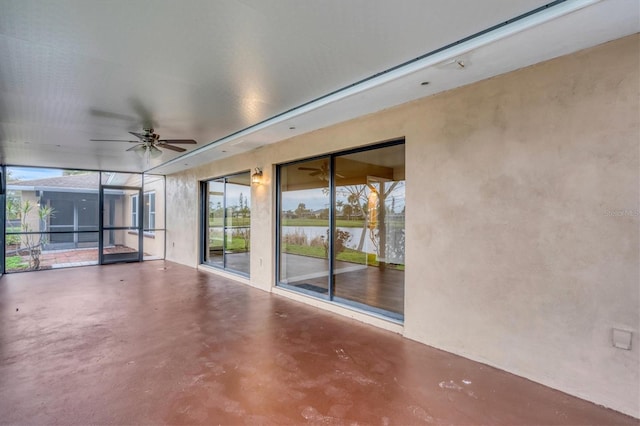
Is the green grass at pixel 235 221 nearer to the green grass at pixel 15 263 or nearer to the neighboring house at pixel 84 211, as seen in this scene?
the neighboring house at pixel 84 211

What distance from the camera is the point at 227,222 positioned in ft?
23.7

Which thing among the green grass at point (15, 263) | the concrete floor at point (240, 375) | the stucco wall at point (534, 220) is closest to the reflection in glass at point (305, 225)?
the concrete floor at point (240, 375)

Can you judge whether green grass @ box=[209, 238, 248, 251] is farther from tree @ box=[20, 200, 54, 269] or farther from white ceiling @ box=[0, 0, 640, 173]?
tree @ box=[20, 200, 54, 269]

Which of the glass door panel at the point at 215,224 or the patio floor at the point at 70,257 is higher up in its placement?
the glass door panel at the point at 215,224

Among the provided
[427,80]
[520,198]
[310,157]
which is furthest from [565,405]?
[310,157]

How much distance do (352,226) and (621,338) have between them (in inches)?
123

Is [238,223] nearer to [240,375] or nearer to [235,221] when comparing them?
[235,221]

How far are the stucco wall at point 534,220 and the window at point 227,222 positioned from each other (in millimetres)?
4005

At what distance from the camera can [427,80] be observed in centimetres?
292

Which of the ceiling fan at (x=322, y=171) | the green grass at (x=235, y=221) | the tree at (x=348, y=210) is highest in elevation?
the ceiling fan at (x=322, y=171)

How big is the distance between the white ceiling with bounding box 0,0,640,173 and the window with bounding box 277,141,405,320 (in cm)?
89

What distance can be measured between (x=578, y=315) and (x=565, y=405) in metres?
0.70

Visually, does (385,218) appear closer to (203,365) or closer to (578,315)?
(578,315)

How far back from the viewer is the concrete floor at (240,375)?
7.07 ft
